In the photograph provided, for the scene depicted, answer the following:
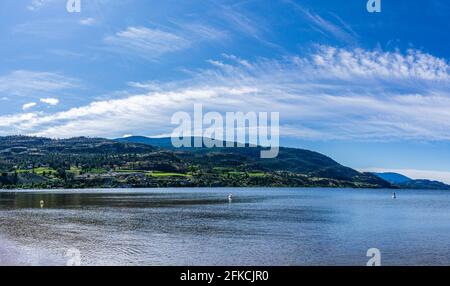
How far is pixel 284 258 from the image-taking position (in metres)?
33.7

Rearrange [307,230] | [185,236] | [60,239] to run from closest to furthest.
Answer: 1. [60,239]
2. [185,236]
3. [307,230]

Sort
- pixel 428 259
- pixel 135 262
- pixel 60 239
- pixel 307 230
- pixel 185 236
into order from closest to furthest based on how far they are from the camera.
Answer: pixel 135 262
pixel 428 259
pixel 60 239
pixel 185 236
pixel 307 230
